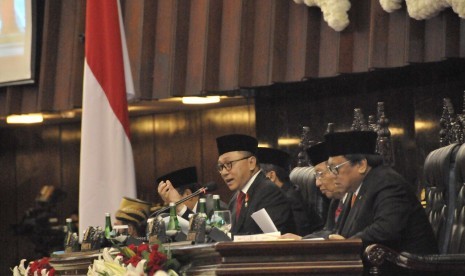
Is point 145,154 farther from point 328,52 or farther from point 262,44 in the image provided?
point 328,52

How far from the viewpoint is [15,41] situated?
1066cm

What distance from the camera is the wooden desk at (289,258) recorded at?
415cm

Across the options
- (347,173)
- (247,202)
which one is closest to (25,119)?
(247,202)

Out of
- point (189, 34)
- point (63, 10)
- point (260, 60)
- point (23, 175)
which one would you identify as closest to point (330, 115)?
point (260, 60)

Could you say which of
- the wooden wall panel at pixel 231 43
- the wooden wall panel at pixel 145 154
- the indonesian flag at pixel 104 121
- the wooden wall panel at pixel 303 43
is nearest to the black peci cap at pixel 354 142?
the wooden wall panel at pixel 303 43

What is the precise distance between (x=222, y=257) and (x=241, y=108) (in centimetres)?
710

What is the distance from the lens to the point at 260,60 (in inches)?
340

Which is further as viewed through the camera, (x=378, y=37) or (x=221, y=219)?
(x=378, y=37)

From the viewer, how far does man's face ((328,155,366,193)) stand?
5625 mm

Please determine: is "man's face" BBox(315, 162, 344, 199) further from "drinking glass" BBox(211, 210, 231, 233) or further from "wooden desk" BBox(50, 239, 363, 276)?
"wooden desk" BBox(50, 239, 363, 276)

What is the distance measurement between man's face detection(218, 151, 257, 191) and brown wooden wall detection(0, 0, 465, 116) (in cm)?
139

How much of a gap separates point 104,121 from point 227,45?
1.19 meters

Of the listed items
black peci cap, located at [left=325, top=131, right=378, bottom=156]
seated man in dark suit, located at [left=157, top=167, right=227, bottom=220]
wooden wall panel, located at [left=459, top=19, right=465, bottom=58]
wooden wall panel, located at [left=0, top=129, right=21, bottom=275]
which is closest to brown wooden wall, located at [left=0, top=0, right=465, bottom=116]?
wooden wall panel, located at [left=459, top=19, right=465, bottom=58]

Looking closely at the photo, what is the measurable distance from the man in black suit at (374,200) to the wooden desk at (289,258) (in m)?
0.85
